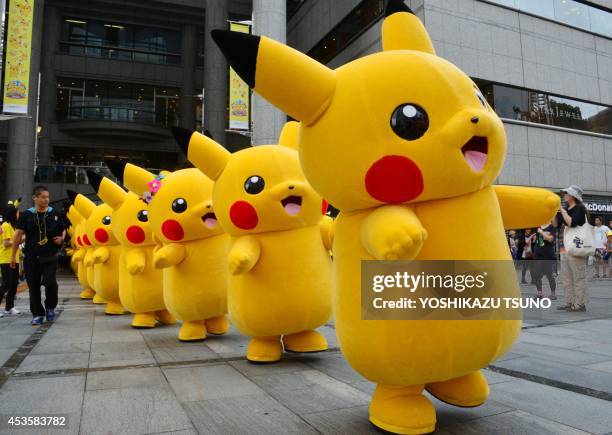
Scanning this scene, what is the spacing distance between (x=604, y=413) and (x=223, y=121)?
22.3 m

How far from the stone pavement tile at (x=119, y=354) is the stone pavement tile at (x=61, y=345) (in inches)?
5.2

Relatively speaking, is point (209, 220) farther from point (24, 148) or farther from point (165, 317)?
point (24, 148)

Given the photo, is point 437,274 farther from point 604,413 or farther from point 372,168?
point 604,413

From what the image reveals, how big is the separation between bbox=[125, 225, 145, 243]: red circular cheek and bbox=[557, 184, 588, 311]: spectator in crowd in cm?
621

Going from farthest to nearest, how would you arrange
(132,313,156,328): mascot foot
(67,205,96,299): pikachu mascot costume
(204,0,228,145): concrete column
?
(204,0,228,145): concrete column < (67,205,96,299): pikachu mascot costume < (132,313,156,328): mascot foot

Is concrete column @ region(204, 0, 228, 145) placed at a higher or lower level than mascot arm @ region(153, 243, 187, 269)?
higher

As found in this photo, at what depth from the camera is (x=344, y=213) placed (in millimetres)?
2855

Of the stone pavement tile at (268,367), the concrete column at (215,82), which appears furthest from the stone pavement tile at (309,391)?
the concrete column at (215,82)

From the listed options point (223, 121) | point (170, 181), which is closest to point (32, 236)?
point (170, 181)

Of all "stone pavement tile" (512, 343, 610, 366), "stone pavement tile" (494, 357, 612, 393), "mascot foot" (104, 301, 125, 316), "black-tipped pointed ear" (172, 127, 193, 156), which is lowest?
"stone pavement tile" (494, 357, 612, 393)

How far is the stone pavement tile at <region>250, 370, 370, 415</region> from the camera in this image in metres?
3.25

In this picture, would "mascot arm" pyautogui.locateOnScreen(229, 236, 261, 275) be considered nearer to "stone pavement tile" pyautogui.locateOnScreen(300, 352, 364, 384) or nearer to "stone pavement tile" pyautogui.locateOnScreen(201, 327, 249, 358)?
"stone pavement tile" pyautogui.locateOnScreen(300, 352, 364, 384)

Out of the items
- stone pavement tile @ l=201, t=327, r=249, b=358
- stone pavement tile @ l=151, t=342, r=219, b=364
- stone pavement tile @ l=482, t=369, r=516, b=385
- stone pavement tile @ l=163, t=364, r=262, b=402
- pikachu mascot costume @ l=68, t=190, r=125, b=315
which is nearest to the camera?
stone pavement tile @ l=163, t=364, r=262, b=402

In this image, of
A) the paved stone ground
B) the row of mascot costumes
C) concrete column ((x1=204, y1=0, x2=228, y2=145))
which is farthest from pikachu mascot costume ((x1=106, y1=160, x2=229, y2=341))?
concrete column ((x1=204, y1=0, x2=228, y2=145))
